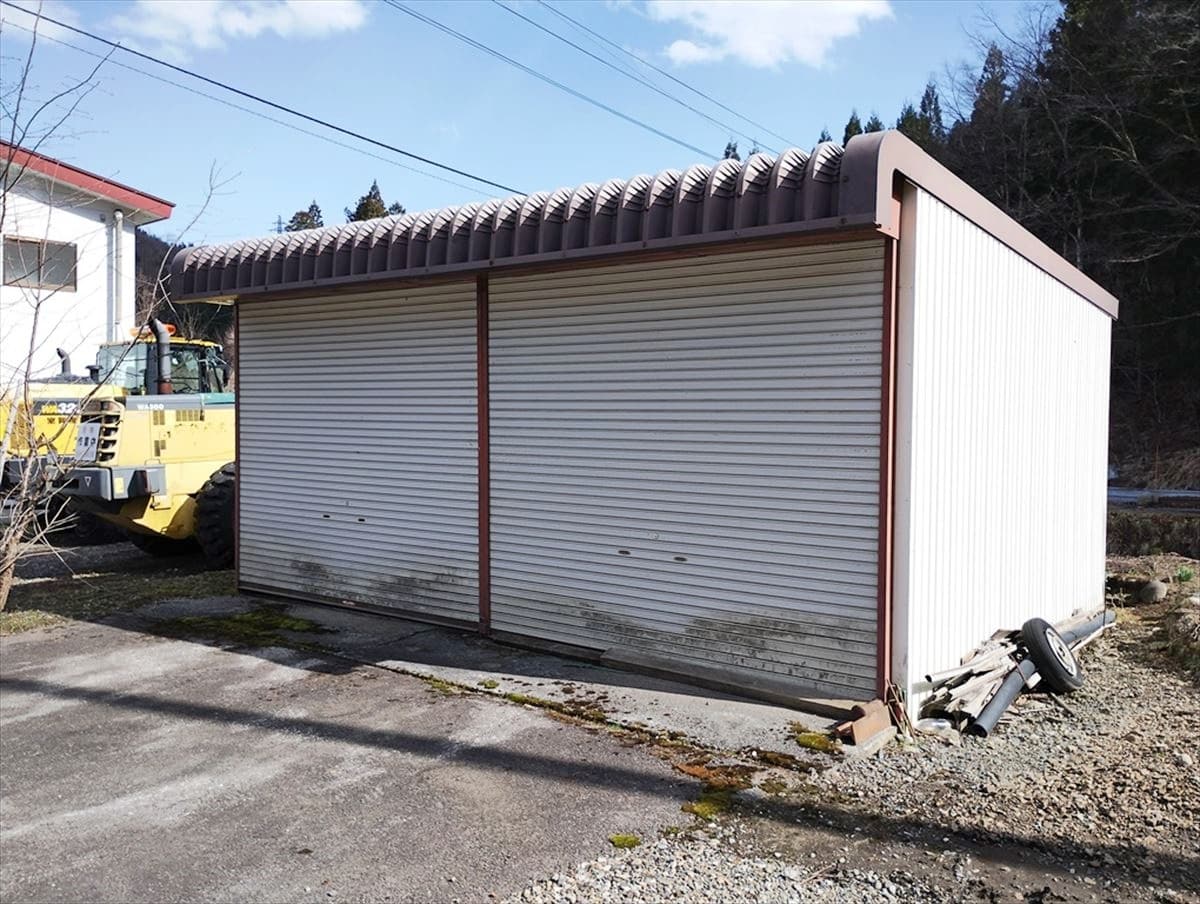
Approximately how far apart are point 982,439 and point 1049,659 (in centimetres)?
151

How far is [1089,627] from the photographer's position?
26.2 feet

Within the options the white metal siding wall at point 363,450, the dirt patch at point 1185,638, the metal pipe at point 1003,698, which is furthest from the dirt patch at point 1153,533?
the white metal siding wall at point 363,450

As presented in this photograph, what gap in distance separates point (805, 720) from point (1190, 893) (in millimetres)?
2015

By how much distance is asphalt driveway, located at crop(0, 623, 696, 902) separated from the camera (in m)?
3.67

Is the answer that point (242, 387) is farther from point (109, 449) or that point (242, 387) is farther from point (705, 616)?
point (705, 616)

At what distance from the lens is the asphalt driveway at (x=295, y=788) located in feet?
12.0

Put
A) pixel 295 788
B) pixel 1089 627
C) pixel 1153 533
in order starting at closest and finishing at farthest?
1. pixel 295 788
2. pixel 1089 627
3. pixel 1153 533

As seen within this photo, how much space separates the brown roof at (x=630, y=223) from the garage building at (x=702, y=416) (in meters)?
0.02

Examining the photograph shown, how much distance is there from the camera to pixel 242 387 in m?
8.99

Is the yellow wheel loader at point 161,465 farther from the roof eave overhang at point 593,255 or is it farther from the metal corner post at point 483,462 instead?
the metal corner post at point 483,462

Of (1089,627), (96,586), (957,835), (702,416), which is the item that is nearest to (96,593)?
(96,586)

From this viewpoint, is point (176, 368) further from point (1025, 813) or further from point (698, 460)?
point (1025, 813)

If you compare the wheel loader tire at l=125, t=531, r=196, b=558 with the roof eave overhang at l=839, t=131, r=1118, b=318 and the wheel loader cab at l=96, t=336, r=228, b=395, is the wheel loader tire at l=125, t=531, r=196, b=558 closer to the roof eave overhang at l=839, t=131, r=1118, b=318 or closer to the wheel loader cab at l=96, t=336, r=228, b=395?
the wheel loader cab at l=96, t=336, r=228, b=395

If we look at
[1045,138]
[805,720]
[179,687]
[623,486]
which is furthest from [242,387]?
[1045,138]
